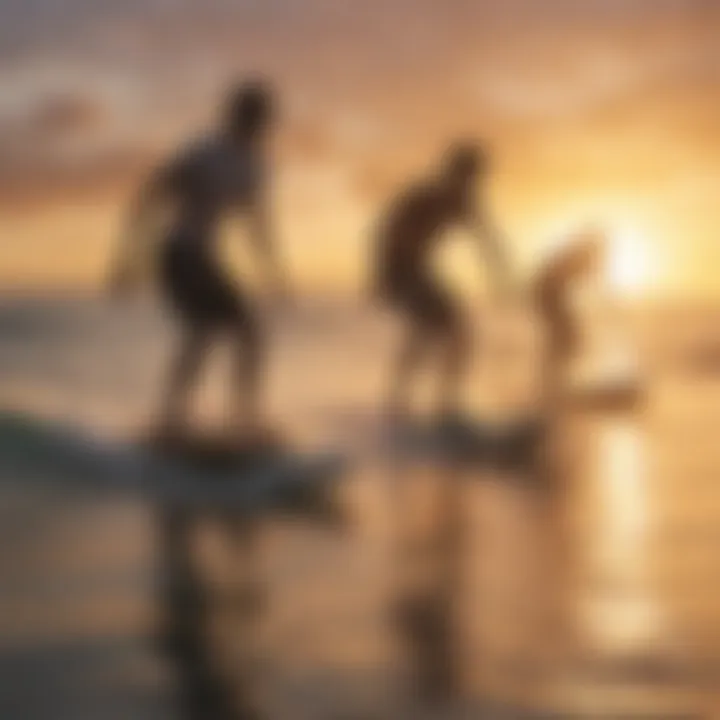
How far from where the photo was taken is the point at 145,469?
1540mm

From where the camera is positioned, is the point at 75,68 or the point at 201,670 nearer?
the point at 201,670

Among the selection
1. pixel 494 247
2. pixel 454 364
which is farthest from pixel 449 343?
pixel 494 247

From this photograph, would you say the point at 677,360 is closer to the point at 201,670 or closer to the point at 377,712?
the point at 377,712

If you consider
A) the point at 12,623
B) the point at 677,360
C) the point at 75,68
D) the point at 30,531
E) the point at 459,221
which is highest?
the point at 75,68

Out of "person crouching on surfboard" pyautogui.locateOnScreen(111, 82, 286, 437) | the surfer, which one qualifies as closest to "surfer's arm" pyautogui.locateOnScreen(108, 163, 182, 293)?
"person crouching on surfboard" pyautogui.locateOnScreen(111, 82, 286, 437)

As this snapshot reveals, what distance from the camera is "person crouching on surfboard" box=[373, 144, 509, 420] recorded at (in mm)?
1577

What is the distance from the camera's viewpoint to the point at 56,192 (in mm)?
1578

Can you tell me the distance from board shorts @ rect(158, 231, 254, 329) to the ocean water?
0.11 ft

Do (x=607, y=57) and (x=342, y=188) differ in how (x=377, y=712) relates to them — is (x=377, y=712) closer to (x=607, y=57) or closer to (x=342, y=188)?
(x=342, y=188)

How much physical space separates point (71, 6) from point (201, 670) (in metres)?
0.82

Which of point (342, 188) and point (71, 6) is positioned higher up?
point (71, 6)

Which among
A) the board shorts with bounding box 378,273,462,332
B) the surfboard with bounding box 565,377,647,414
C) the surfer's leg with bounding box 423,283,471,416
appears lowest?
the surfboard with bounding box 565,377,647,414

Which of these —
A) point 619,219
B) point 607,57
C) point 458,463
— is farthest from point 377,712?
point 607,57

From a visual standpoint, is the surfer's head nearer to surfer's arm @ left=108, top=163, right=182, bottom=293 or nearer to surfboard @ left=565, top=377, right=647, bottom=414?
surfer's arm @ left=108, top=163, right=182, bottom=293
